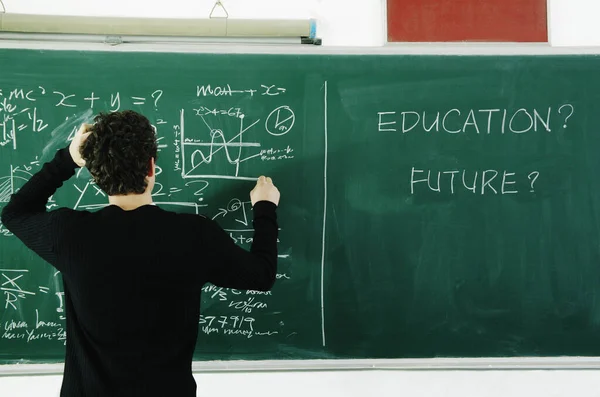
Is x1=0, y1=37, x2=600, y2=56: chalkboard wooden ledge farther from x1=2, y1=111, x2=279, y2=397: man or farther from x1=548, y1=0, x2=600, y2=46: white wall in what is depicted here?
x1=2, y1=111, x2=279, y2=397: man

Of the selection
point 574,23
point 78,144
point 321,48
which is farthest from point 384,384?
point 574,23

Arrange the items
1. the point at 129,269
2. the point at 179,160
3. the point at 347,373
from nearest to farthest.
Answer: the point at 129,269, the point at 179,160, the point at 347,373

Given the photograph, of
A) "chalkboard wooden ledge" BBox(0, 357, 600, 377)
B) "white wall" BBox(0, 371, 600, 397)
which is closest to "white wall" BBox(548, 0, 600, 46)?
"chalkboard wooden ledge" BBox(0, 357, 600, 377)

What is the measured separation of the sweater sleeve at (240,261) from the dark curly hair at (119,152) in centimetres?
26

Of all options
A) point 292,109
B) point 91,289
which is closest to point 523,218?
point 292,109

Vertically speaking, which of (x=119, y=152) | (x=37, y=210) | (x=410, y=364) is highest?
(x=119, y=152)

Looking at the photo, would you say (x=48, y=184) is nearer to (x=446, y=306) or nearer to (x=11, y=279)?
(x=11, y=279)

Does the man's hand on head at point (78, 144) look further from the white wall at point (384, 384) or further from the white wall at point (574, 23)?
the white wall at point (574, 23)

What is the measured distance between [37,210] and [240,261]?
2.41 feet

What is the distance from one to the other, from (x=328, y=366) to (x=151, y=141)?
4.24 feet

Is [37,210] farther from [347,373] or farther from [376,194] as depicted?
[347,373]

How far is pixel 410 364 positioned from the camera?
213 centimetres

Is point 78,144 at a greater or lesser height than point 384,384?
greater

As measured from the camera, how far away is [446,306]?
2.12m
